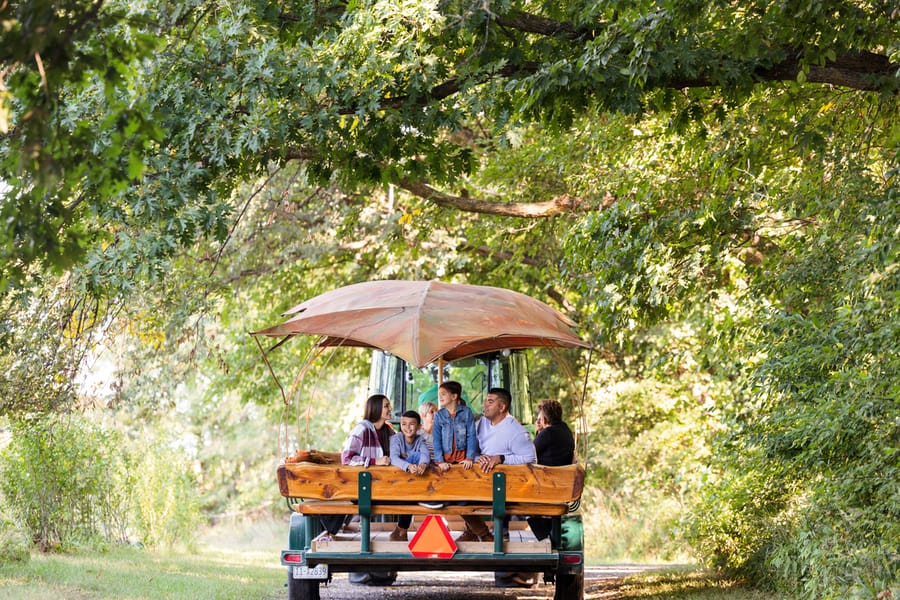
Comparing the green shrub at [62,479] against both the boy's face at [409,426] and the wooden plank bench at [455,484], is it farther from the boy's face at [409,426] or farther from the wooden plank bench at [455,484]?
the wooden plank bench at [455,484]

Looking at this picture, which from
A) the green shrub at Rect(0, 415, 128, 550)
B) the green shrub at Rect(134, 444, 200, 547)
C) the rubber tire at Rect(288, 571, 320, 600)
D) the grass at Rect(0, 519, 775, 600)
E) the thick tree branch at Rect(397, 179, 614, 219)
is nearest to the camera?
the rubber tire at Rect(288, 571, 320, 600)

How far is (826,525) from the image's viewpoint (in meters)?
10.1

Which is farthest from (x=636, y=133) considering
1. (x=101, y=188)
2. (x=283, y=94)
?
(x=101, y=188)

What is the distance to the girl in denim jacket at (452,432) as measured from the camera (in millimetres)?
9852

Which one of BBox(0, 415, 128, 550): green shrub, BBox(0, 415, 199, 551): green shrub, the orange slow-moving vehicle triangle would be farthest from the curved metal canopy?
BBox(0, 415, 128, 550): green shrub

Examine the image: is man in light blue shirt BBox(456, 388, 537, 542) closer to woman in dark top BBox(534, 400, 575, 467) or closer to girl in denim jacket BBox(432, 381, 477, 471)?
girl in denim jacket BBox(432, 381, 477, 471)

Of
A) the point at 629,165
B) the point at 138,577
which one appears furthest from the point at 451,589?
the point at 629,165

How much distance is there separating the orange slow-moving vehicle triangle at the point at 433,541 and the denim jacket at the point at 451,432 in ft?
3.41

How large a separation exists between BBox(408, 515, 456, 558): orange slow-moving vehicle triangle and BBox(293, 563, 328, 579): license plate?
1.12 meters

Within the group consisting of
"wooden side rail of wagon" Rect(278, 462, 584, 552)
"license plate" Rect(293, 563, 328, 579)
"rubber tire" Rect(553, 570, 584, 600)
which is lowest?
"rubber tire" Rect(553, 570, 584, 600)

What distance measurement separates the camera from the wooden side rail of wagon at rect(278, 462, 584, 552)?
890cm

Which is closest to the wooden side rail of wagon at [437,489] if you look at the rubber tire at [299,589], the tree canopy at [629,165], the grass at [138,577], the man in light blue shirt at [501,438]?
the man in light blue shirt at [501,438]

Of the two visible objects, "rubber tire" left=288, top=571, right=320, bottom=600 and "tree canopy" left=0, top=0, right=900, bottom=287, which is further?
"rubber tire" left=288, top=571, right=320, bottom=600

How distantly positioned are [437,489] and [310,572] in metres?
1.59
